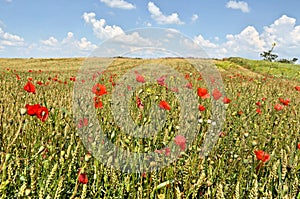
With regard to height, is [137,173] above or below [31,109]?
below

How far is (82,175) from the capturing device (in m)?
1.46

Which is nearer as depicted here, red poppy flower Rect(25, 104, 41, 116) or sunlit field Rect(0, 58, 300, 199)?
sunlit field Rect(0, 58, 300, 199)

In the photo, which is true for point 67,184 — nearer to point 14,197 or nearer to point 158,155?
point 14,197

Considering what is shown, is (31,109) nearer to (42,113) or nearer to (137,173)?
(42,113)

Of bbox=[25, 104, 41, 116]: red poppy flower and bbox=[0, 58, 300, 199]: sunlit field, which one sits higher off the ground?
bbox=[25, 104, 41, 116]: red poppy flower

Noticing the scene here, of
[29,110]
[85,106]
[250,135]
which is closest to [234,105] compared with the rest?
[250,135]

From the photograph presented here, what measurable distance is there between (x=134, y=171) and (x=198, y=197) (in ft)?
1.35

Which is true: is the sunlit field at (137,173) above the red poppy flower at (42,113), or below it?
below

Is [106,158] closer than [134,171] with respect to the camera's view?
No

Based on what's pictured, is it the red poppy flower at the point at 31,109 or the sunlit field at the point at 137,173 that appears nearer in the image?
the sunlit field at the point at 137,173

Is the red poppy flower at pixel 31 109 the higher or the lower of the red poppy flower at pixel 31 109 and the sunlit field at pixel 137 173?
the higher

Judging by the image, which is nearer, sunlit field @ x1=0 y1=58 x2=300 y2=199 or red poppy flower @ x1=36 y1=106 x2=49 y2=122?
sunlit field @ x1=0 y1=58 x2=300 y2=199

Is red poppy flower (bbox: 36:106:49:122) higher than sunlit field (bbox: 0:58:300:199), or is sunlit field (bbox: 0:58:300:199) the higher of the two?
red poppy flower (bbox: 36:106:49:122)

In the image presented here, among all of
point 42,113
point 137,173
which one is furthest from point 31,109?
point 137,173
